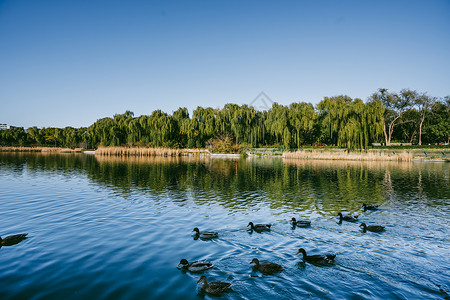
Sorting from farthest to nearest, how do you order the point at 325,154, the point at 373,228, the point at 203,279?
the point at 325,154, the point at 373,228, the point at 203,279

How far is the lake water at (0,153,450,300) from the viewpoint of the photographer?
6219 mm

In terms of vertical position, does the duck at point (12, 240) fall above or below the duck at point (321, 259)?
above

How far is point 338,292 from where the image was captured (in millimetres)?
6016

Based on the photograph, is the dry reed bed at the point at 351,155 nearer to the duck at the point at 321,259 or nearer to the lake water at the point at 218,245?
the lake water at the point at 218,245

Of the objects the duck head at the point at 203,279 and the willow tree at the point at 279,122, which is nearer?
the duck head at the point at 203,279

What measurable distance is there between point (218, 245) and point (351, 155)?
44.7 meters

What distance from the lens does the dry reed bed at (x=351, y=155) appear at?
44281 millimetres

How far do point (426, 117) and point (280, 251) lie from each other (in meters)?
79.9

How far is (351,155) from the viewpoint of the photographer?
47.8 m

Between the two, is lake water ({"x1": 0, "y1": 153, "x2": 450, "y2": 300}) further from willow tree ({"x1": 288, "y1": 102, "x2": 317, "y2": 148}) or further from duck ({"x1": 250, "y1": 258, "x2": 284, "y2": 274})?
willow tree ({"x1": 288, "y1": 102, "x2": 317, "y2": 148})

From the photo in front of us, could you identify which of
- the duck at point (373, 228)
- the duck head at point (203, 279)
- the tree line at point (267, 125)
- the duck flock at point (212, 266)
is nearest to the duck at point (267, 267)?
the duck flock at point (212, 266)

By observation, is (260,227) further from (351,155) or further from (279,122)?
(279,122)

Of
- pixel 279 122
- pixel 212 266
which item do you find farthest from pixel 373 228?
pixel 279 122

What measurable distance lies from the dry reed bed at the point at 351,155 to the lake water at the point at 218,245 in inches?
1169
